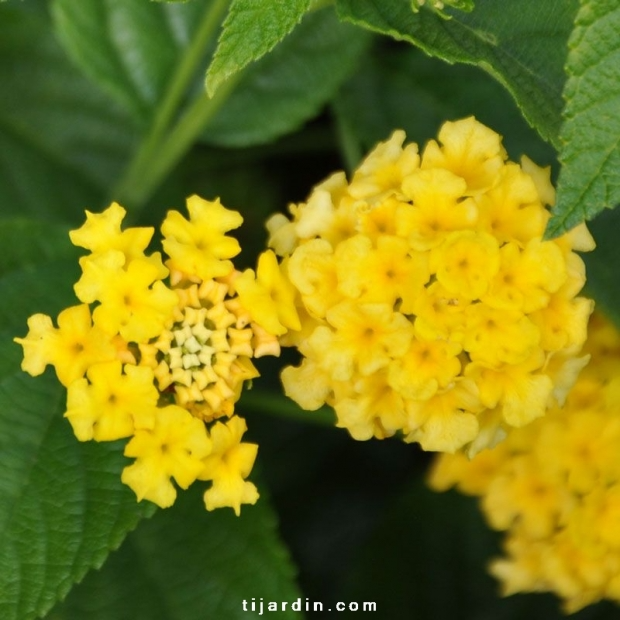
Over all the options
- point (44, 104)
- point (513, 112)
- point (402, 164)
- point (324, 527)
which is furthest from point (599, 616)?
point (44, 104)

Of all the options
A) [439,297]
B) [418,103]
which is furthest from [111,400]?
[418,103]

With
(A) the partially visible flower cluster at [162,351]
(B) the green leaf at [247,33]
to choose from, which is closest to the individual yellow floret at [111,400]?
(A) the partially visible flower cluster at [162,351]

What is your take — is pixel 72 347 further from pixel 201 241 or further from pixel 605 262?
pixel 605 262

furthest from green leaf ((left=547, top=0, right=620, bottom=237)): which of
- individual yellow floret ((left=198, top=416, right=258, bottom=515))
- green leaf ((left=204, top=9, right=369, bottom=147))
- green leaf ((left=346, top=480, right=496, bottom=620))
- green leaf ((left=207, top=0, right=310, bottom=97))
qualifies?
green leaf ((left=346, top=480, right=496, bottom=620))

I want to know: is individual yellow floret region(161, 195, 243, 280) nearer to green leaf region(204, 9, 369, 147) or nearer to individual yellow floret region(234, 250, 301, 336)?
individual yellow floret region(234, 250, 301, 336)

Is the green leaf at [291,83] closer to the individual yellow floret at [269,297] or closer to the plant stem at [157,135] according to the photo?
the plant stem at [157,135]

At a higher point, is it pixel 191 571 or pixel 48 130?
pixel 48 130
